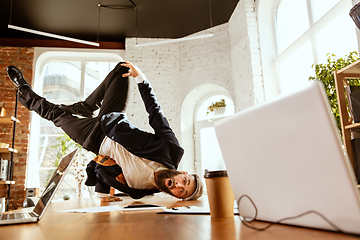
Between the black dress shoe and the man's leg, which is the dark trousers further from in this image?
the black dress shoe

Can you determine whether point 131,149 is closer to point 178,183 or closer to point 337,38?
point 178,183

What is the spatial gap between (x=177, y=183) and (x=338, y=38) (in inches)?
105

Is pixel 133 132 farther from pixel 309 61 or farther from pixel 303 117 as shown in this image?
pixel 309 61

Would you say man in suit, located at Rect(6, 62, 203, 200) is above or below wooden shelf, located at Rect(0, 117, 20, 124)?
below

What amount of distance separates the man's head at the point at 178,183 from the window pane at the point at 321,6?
279 cm

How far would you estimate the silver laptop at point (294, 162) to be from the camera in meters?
0.43

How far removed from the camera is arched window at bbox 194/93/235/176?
5320 mm

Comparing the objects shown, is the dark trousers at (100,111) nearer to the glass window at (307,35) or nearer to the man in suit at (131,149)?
the man in suit at (131,149)

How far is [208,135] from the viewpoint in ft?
17.9

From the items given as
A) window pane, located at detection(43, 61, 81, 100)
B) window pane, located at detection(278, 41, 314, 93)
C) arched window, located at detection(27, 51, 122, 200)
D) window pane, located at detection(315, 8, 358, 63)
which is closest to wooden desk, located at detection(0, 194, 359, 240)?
window pane, located at detection(315, 8, 358, 63)

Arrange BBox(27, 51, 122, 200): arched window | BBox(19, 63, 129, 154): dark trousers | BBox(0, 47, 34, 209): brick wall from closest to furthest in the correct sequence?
BBox(19, 63, 129, 154): dark trousers → BBox(0, 47, 34, 209): brick wall → BBox(27, 51, 122, 200): arched window

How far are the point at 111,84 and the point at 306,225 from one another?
225 centimetres

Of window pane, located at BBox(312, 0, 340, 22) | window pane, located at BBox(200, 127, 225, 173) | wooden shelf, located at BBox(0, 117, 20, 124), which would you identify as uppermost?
window pane, located at BBox(312, 0, 340, 22)

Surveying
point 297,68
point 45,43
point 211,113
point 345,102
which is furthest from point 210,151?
point 45,43
